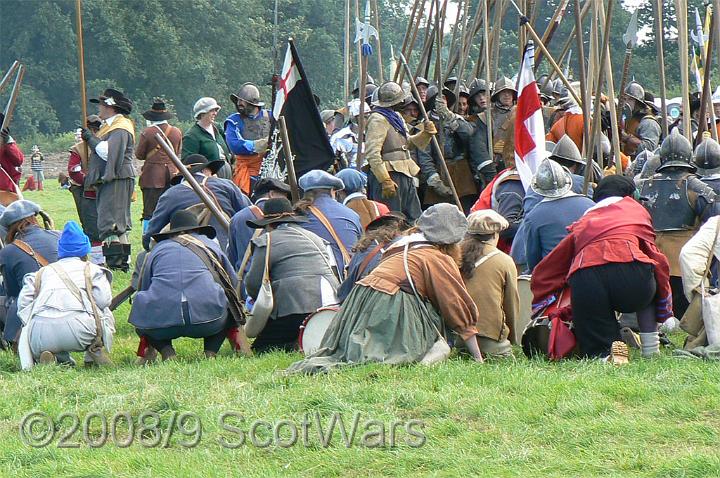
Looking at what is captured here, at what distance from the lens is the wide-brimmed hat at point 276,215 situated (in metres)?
9.61

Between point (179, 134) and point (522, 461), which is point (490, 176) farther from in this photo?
point (522, 461)

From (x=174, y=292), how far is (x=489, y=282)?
2.12 metres

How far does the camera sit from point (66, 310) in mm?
9031

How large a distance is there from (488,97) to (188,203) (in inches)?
122

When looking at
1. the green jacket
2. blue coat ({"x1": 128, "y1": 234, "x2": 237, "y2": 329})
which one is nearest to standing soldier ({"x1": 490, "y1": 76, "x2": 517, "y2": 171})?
the green jacket

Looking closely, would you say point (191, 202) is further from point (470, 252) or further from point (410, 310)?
point (410, 310)

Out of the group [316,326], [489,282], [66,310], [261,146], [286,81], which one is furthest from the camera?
[261,146]

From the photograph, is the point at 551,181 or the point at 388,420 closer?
the point at 388,420

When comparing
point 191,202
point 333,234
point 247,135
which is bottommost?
point 333,234

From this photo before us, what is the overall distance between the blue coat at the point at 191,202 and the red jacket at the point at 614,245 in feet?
11.5

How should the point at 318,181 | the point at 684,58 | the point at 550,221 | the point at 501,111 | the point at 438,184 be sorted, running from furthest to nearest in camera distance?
the point at 501,111
the point at 438,184
the point at 684,58
the point at 318,181
the point at 550,221

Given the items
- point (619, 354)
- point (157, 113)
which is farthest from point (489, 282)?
point (157, 113)

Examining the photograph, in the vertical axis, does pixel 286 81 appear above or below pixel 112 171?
above

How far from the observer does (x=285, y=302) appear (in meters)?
9.33
